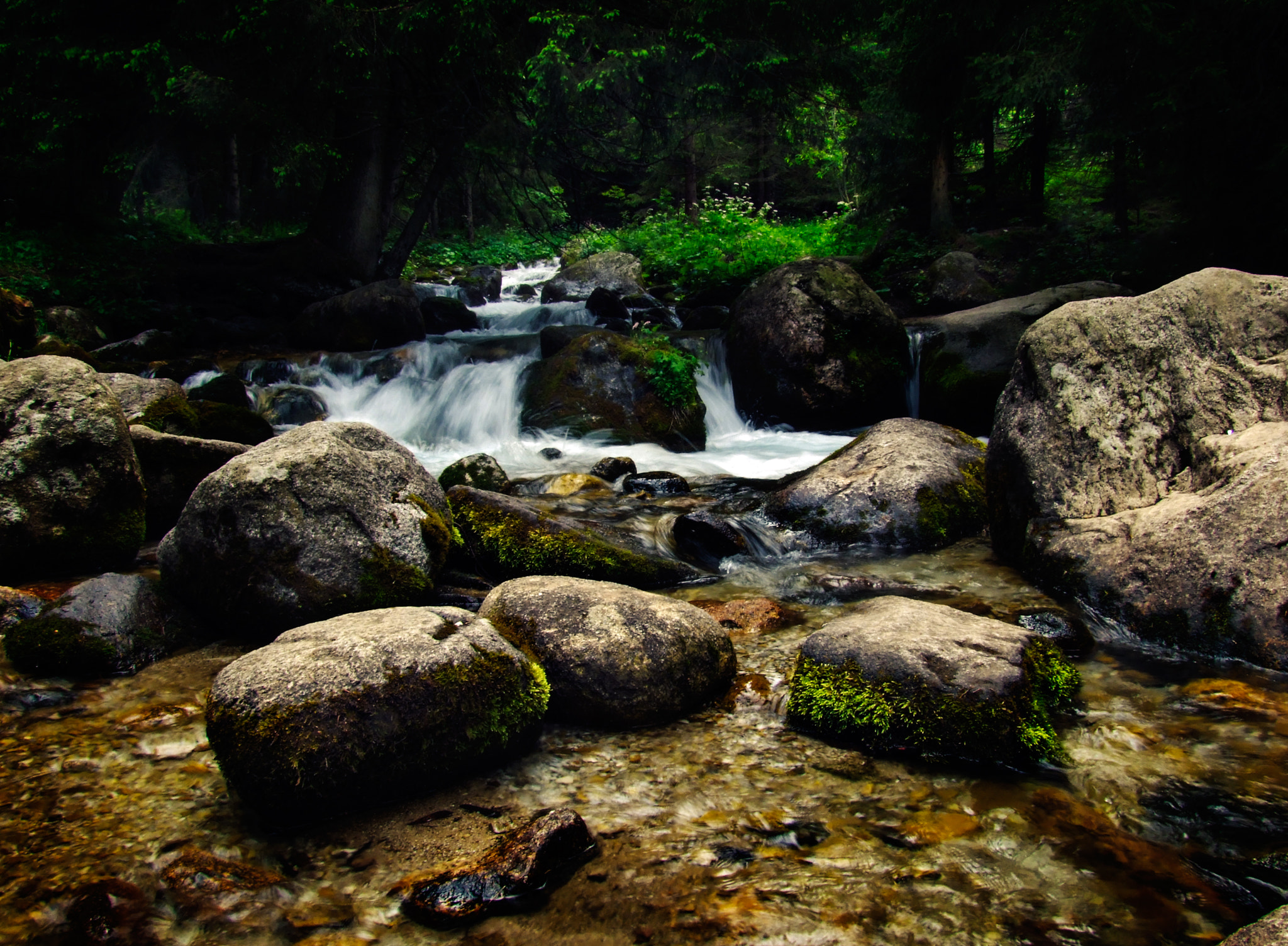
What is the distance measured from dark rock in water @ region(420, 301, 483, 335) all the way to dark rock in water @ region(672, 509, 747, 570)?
11861 millimetres

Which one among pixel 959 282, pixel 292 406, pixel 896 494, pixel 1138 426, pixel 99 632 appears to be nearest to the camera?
pixel 99 632

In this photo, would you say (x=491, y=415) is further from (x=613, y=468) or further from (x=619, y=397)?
(x=613, y=468)

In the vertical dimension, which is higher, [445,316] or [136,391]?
[445,316]

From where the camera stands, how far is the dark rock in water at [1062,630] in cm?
450

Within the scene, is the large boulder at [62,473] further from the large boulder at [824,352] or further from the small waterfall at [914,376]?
the small waterfall at [914,376]

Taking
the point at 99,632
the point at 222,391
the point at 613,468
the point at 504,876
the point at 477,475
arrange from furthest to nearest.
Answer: the point at 222,391 → the point at 613,468 → the point at 477,475 → the point at 99,632 → the point at 504,876

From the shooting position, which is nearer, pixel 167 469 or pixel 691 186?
pixel 167 469

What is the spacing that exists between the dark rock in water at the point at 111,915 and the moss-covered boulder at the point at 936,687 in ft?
8.98

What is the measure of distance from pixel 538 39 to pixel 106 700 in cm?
1350

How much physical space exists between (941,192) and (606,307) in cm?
858

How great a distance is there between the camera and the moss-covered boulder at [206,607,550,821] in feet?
9.82

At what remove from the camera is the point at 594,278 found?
21.8m

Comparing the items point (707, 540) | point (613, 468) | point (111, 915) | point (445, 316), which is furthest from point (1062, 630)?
point (445, 316)

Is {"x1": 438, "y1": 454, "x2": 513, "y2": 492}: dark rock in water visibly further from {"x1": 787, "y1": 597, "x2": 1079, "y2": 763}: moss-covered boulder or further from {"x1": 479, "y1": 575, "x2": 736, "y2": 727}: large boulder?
{"x1": 787, "y1": 597, "x2": 1079, "y2": 763}: moss-covered boulder
